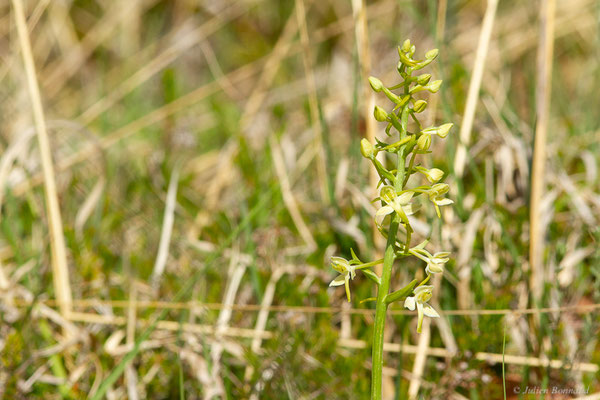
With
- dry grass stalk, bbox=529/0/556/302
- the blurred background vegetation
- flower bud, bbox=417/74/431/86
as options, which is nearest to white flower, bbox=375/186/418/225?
flower bud, bbox=417/74/431/86

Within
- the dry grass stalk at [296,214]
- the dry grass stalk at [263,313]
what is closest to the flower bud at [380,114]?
the dry grass stalk at [263,313]

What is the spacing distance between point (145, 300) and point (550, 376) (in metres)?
1.42

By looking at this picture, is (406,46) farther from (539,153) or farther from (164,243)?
(164,243)

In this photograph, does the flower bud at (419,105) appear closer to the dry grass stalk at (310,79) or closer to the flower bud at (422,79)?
the flower bud at (422,79)

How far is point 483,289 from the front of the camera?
228 cm

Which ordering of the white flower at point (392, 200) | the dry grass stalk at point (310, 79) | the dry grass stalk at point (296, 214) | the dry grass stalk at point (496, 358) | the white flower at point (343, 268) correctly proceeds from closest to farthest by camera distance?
the white flower at point (392, 200)
the white flower at point (343, 268)
the dry grass stalk at point (496, 358)
the dry grass stalk at point (310, 79)
the dry grass stalk at point (296, 214)

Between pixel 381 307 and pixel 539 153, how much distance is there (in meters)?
1.09

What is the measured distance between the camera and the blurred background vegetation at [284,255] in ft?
6.64

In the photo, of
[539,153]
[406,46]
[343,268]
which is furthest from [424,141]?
[539,153]

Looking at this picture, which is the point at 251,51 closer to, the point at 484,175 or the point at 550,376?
the point at 484,175

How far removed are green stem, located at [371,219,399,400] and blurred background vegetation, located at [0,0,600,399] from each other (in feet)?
1.69

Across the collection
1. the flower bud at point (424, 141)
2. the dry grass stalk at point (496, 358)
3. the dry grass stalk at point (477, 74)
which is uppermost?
the dry grass stalk at point (477, 74)

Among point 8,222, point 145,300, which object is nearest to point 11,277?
point 8,222

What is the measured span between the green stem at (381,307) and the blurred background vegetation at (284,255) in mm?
516
